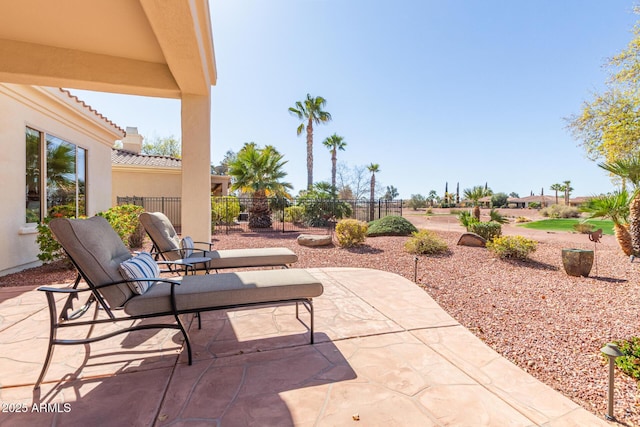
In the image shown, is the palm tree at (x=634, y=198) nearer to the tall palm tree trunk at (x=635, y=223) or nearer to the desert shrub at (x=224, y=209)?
the tall palm tree trunk at (x=635, y=223)

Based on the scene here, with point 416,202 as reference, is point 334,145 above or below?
above

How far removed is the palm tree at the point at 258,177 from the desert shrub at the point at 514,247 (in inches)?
384

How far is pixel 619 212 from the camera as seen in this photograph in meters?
7.26

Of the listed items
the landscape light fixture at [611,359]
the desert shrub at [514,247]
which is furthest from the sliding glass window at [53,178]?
the desert shrub at [514,247]

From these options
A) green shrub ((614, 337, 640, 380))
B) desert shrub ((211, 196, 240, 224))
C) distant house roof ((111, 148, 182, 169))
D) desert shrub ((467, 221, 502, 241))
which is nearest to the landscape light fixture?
green shrub ((614, 337, 640, 380))

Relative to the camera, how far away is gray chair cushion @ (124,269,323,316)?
85.6 inches

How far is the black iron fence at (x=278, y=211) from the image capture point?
45.5 feet

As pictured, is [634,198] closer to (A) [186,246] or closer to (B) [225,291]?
(B) [225,291]

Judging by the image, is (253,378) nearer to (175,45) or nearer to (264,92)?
(175,45)

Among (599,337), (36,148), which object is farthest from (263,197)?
(599,337)

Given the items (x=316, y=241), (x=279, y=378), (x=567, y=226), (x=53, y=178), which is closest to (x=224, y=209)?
(x=316, y=241)

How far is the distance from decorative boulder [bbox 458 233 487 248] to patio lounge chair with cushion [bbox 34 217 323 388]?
757 cm

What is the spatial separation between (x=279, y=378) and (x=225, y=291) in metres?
0.79

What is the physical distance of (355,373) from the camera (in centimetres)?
217
